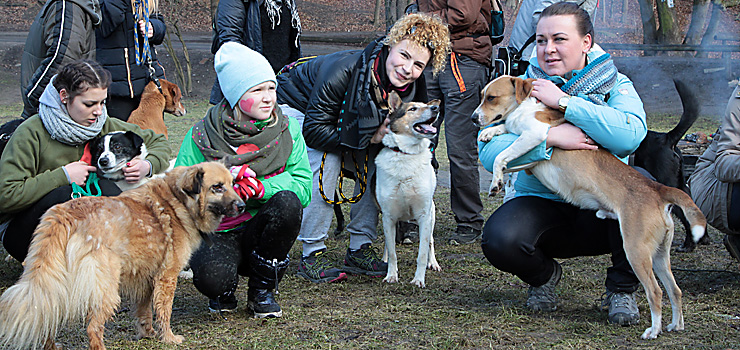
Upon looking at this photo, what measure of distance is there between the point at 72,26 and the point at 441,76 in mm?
2777

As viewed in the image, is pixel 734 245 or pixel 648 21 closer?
pixel 734 245

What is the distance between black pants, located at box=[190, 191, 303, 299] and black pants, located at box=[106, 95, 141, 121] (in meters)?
2.01

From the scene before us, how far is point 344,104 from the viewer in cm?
427

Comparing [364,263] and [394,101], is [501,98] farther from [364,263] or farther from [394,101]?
[364,263]

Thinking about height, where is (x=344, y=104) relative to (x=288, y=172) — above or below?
above

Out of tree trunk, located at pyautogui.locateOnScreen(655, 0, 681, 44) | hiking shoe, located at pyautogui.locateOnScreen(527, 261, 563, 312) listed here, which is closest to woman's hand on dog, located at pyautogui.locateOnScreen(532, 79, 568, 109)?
hiking shoe, located at pyautogui.locateOnScreen(527, 261, 563, 312)

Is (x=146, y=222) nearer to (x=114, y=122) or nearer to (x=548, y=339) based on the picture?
(x=114, y=122)

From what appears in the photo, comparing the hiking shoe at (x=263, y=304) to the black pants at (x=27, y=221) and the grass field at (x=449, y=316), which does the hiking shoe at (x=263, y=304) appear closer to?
the grass field at (x=449, y=316)

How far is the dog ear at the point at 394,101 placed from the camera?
4.29 metres

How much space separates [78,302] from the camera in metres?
2.64

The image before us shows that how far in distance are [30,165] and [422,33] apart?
2.41m

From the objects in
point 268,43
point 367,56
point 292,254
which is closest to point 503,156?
point 367,56

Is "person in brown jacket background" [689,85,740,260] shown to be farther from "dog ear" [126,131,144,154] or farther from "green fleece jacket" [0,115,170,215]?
"green fleece jacket" [0,115,170,215]

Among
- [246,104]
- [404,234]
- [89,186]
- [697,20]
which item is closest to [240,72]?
[246,104]
